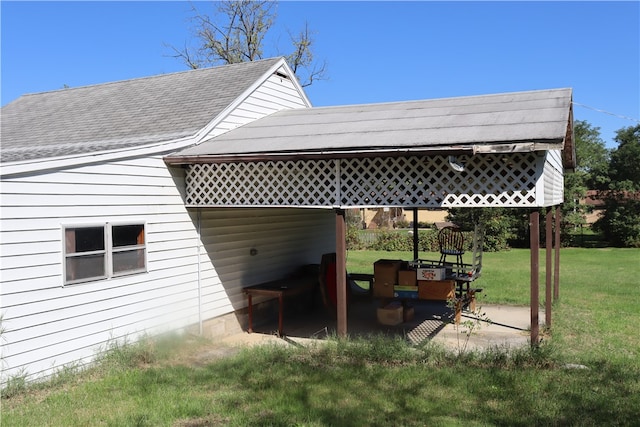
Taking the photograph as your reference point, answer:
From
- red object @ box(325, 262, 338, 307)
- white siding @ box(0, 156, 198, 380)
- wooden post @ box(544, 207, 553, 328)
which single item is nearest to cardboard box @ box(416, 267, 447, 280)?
red object @ box(325, 262, 338, 307)

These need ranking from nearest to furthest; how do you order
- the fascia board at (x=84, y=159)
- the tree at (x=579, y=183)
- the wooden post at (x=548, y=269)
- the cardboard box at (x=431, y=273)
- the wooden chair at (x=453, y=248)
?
the fascia board at (x=84, y=159), the wooden post at (x=548, y=269), the cardboard box at (x=431, y=273), the wooden chair at (x=453, y=248), the tree at (x=579, y=183)

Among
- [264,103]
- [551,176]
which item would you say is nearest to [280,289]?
[264,103]

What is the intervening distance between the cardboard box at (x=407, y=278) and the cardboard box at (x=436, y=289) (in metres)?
0.16

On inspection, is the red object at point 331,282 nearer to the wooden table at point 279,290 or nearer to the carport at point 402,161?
the wooden table at point 279,290

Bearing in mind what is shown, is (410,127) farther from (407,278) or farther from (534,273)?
(407,278)

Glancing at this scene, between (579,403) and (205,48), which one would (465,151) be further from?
(205,48)

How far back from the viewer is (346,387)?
6.16 m

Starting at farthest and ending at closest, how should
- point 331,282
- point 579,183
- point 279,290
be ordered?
point 579,183, point 331,282, point 279,290

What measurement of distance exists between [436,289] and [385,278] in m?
0.98

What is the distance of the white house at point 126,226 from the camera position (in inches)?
245

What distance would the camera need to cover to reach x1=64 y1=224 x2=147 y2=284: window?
6.77 meters

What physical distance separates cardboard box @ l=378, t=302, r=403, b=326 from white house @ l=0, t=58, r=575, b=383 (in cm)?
243

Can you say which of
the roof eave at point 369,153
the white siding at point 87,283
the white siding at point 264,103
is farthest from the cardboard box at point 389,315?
the white siding at point 264,103

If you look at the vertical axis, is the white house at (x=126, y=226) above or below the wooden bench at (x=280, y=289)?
above
